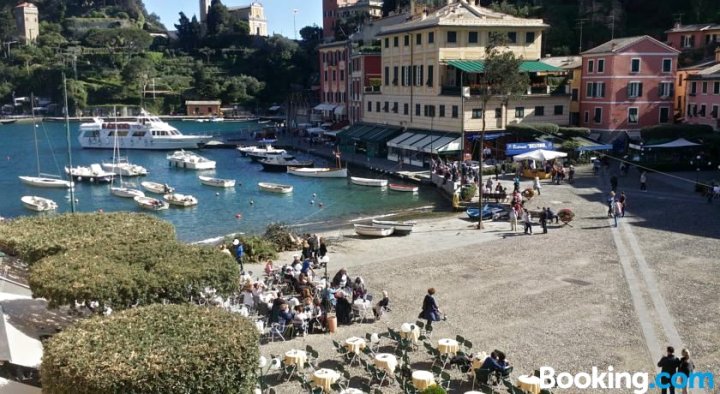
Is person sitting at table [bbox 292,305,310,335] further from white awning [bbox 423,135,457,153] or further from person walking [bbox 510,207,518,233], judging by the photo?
white awning [bbox 423,135,457,153]

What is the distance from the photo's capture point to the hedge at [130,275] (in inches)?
609

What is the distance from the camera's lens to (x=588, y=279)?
24.3m

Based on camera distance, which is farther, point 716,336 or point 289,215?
point 289,215

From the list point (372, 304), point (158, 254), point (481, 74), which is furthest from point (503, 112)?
point (158, 254)

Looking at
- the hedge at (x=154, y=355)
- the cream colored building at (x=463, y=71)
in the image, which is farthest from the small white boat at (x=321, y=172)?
the hedge at (x=154, y=355)

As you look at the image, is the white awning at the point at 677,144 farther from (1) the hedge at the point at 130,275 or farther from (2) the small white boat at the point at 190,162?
(2) the small white boat at the point at 190,162

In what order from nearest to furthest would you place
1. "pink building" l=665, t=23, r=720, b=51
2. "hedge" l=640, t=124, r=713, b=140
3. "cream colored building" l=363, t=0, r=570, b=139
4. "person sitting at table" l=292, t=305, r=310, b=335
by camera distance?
"person sitting at table" l=292, t=305, r=310, b=335, "hedge" l=640, t=124, r=713, b=140, "cream colored building" l=363, t=0, r=570, b=139, "pink building" l=665, t=23, r=720, b=51

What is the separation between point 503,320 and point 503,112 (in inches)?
1577

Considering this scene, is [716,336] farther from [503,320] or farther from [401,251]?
[401,251]

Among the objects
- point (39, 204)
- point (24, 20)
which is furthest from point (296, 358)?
point (24, 20)

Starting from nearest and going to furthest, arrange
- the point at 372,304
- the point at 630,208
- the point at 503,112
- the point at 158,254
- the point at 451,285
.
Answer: the point at 158,254 → the point at 372,304 → the point at 451,285 → the point at 630,208 → the point at 503,112

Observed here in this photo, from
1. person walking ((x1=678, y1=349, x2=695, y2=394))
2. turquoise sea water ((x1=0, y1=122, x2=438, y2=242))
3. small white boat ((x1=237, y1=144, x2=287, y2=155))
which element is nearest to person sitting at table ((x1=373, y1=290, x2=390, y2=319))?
person walking ((x1=678, y1=349, x2=695, y2=394))

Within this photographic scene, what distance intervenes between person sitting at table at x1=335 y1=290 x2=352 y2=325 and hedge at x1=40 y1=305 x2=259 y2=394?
7.01 m

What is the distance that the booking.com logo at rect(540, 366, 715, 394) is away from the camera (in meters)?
15.6
